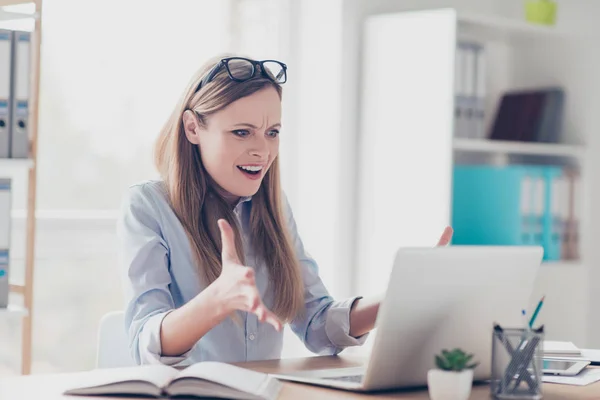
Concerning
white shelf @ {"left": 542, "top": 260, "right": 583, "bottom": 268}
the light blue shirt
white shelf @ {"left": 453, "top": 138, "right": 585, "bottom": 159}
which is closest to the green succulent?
the light blue shirt

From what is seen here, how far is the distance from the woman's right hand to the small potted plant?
26cm

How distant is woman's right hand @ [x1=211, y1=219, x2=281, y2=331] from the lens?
4.92 feet

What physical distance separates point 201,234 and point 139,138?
1.36m

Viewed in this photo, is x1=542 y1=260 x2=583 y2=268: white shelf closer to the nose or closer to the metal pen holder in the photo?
the nose

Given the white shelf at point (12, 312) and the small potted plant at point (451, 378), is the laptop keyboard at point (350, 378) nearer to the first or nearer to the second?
the small potted plant at point (451, 378)

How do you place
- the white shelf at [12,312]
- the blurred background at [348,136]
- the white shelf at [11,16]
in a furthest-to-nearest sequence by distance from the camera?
the blurred background at [348,136]
the white shelf at [11,16]
the white shelf at [12,312]

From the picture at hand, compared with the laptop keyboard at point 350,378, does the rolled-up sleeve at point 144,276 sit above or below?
above

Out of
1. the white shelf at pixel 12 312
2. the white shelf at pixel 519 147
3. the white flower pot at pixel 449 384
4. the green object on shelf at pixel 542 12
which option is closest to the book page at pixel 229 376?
the white flower pot at pixel 449 384

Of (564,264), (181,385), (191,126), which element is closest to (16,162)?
(191,126)

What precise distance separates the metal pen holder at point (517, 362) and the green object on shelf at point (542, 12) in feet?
8.18

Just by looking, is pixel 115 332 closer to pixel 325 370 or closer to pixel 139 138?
pixel 325 370

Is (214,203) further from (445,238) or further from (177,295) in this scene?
(445,238)

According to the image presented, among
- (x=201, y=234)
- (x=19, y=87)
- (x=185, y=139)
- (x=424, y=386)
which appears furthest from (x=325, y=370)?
(x=19, y=87)

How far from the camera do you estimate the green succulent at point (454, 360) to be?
1430mm
